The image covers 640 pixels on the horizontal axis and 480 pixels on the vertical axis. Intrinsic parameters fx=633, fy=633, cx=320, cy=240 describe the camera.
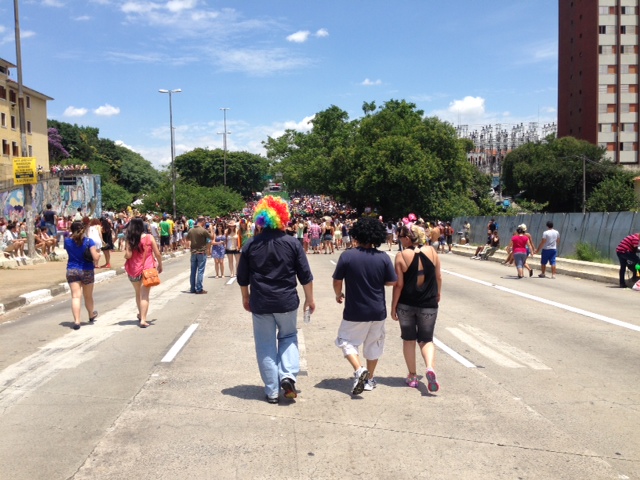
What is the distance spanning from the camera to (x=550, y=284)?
693 inches

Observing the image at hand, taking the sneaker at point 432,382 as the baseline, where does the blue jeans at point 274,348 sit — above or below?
above

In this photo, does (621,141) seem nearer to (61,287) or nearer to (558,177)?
(558,177)

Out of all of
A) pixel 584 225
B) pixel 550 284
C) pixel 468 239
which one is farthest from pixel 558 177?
pixel 550 284

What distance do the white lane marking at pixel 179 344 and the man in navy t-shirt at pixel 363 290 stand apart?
8.91 feet

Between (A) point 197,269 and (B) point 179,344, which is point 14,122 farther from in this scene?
(B) point 179,344

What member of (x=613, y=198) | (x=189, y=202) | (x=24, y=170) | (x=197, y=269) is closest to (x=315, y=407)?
(x=197, y=269)

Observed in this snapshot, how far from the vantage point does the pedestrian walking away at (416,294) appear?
20.9ft

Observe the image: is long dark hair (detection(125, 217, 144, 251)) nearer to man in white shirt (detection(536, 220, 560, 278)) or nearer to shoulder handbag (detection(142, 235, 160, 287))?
shoulder handbag (detection(142, 235, 160, 287))

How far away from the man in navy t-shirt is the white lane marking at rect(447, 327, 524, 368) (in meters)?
2.26

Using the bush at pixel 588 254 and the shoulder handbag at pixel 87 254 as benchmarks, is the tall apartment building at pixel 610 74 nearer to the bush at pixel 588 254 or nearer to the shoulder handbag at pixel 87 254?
the bush at pixel 588 254

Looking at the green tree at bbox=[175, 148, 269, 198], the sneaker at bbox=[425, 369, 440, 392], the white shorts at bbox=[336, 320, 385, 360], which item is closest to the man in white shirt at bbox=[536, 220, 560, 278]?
the sneaker at bbox=[425, 369, 440, 392]

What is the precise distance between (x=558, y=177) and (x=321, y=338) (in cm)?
7001

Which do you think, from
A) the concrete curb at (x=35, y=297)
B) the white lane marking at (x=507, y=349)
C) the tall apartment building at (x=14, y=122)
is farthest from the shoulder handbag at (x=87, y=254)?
the tall apartment building at (x=14, y=122)

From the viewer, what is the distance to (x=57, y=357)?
26.7ft
